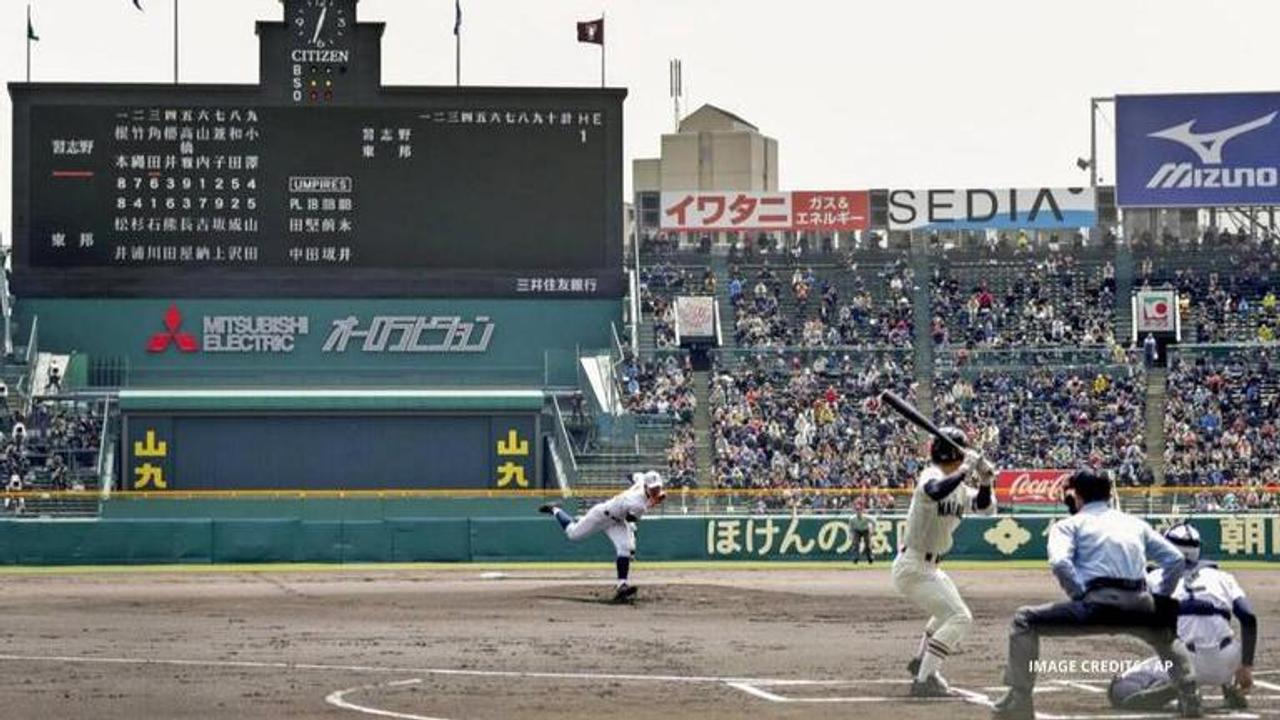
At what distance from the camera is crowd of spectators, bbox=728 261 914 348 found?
56969mm

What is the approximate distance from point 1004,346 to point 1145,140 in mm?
7554

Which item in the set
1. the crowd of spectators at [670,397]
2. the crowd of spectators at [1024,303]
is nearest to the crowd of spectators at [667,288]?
the crowd of spectators at [670,397]

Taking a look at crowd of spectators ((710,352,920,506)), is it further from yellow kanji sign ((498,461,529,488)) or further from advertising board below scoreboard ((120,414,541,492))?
advertising board below scoreboard ((120,414,541,492))

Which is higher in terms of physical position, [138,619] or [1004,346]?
[1004,346]

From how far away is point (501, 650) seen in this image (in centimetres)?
2289

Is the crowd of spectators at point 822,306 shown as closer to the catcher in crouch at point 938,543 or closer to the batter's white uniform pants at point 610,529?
the batter's white uniform pants at point 610,529

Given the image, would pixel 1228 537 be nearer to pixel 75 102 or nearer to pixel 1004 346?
pixel 1004 346

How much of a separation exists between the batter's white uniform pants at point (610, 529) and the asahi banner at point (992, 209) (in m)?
30.8

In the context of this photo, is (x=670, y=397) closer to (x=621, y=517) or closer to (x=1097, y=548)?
(x=621, y=517)

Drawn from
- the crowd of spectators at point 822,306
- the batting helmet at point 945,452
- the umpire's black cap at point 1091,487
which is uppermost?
→ the crowd of spectators at point 822,306

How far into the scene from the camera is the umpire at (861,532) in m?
43.9

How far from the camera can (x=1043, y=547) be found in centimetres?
4534

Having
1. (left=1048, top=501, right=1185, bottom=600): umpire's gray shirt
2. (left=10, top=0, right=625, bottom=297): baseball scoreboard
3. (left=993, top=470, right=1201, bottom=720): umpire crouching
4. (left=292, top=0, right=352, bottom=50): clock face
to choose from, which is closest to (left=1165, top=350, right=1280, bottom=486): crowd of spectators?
(left=10, top=0, right=625, bottom=297): baseball scoreboard

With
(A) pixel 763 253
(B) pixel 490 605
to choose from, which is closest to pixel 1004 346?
(A) pixel 763 253
